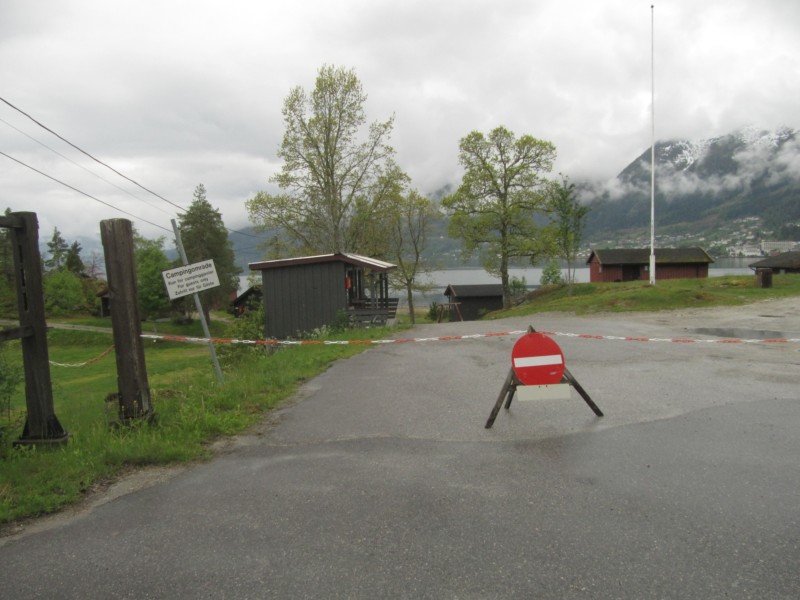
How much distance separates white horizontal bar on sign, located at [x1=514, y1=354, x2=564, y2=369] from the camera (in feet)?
19.2

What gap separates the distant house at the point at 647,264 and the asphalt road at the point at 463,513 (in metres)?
57.7

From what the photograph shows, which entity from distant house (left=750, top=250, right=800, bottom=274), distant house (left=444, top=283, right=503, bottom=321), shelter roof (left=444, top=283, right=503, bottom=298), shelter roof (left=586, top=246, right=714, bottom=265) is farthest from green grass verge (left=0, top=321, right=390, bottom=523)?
shelter roof (left=444, top=283, right=503, bottom=298)

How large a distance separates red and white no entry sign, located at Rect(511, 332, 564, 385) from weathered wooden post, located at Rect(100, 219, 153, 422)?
422cm

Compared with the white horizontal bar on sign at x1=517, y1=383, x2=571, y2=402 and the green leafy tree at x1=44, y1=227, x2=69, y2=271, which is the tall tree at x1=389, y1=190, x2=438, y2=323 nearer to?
the white horizontal bar on sign at x1=517, y1=383, x2=571, y2=402

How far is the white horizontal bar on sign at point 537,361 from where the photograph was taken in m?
5.85

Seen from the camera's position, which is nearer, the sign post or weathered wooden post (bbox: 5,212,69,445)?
weathered wooden post (bbox: 5,212,69,445)

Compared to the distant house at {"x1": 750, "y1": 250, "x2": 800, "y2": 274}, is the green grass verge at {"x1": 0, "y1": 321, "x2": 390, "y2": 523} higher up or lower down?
lower down

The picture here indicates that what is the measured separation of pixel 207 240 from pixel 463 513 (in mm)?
66576

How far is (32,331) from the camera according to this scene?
539 cm

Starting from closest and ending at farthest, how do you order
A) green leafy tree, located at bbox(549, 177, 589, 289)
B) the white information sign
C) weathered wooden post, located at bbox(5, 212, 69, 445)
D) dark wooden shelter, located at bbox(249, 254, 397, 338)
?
1. weathered wooden post, located at bbox(5, 212, 69, 445)
2. the white information sign
3. dark wooden shelter, located at bbox(249, 254, 397, 338)
4. green leafy tree, located at bbox(549, 177, 589, 289)

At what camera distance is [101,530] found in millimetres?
3660

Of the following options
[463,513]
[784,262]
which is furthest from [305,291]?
[784,262]

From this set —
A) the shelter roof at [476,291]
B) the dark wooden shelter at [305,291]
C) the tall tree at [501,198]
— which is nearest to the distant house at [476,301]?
the shelter roof at [476,291]

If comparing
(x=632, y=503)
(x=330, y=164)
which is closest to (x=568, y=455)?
(x=632, y=503)
